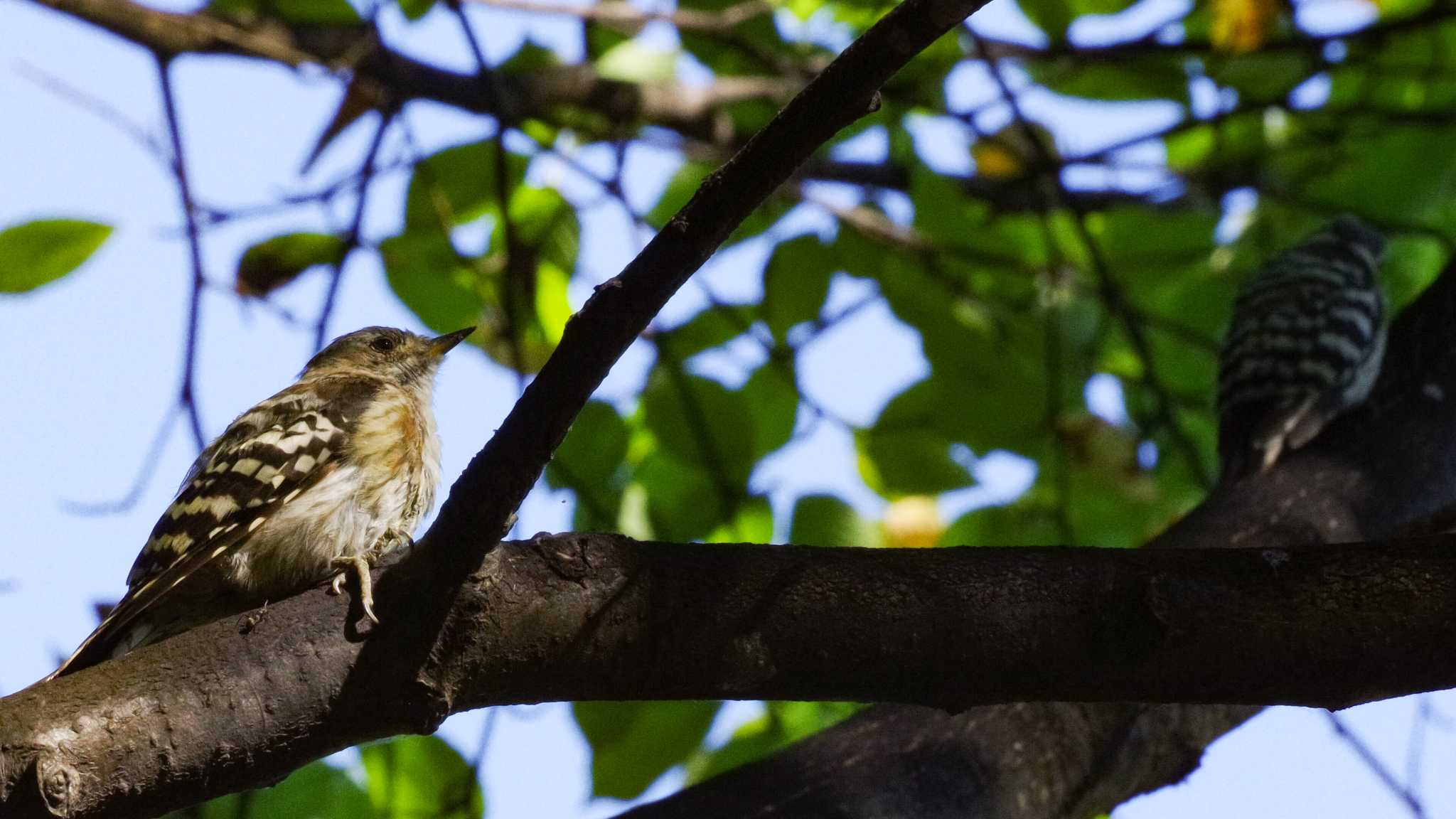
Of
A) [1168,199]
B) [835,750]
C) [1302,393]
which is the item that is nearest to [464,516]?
[835,750]

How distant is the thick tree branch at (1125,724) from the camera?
295 cm

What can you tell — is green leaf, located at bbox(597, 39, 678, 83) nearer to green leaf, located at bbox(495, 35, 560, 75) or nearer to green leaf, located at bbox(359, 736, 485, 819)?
green leaf, located at bbox(495, 35, 560, 75)

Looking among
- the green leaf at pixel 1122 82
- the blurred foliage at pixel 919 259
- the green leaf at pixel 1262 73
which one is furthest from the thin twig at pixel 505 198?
the green leaf at pixel 1262 73

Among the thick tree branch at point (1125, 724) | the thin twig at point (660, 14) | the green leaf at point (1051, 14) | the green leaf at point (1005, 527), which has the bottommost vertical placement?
the thick tree branch at point (1125, 724)

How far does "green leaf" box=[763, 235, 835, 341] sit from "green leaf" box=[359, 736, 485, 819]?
5.50ft

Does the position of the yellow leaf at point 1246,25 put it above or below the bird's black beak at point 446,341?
above

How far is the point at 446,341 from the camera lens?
4.66 meters

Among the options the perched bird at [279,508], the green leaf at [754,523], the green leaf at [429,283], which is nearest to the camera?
the perched bird at [279,508]

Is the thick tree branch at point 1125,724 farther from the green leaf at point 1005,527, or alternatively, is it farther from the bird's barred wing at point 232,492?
the bird's barred wing at point 232,492

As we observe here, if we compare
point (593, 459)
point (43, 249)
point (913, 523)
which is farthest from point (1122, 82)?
point (43, 249)

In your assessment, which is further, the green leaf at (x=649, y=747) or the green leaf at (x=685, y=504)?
the green leaf at (x=685, y=504)

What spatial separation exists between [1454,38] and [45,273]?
5.11 metres

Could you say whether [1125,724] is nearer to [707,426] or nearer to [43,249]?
[707,426]

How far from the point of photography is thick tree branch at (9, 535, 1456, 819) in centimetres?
212
